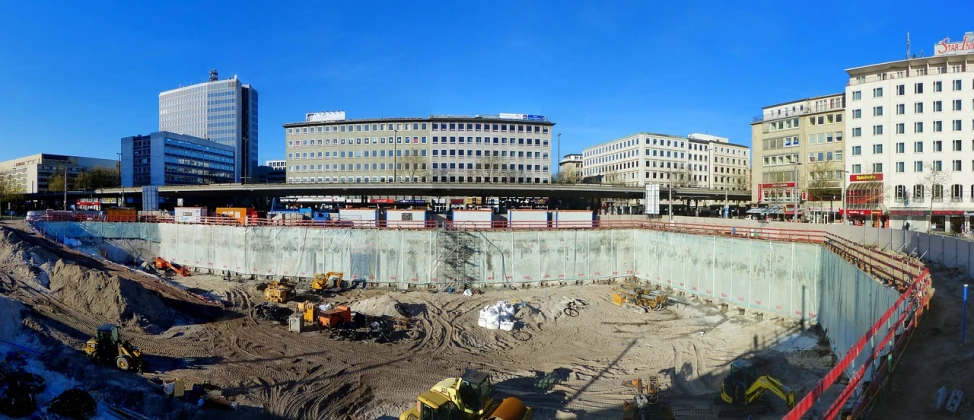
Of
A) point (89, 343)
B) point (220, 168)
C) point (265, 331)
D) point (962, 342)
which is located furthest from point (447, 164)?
point (220, 168)

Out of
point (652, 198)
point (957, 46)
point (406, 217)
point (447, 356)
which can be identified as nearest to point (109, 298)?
point (447, 356)

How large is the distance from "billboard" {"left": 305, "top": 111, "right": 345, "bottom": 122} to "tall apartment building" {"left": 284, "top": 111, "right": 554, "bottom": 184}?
0.85ft

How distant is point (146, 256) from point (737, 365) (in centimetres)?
4956

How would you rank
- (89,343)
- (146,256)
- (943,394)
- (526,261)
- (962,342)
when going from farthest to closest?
(146,256) → (526,261) → (89,343) → (962,342) → (943,394)

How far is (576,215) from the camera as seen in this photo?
39.3m

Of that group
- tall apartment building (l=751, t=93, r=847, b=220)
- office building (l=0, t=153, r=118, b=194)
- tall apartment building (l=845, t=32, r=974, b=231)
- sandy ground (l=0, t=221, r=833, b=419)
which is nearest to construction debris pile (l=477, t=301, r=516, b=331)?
sandy ground (l=0, t=221, r=833, b=419)

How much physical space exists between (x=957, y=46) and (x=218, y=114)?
193037 millimetres

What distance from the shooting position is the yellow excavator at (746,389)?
14273 millimetres

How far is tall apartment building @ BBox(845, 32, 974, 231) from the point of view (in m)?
49.2

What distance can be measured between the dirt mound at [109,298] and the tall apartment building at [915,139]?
224ft

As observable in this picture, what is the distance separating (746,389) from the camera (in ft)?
48.5

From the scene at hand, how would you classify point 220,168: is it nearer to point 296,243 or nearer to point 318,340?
point 296,243

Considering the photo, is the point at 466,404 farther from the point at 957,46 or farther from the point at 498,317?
the point at 957,46

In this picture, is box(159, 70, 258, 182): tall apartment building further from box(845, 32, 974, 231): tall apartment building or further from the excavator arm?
the excavator arm
